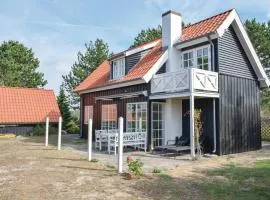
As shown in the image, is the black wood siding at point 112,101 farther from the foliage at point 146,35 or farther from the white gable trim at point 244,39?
the foliage at point 146,35

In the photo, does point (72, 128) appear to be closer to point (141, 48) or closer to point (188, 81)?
point (141, 48)

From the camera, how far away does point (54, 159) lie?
12305 millimetres

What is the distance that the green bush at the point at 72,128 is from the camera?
30.5 metres

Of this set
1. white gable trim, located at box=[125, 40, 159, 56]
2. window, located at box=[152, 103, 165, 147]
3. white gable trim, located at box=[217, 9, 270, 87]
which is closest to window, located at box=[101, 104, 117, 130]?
white gable trim, located at box=[125, 40, 159, 56]

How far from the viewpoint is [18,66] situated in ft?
132

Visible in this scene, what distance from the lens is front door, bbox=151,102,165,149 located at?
16.0 m

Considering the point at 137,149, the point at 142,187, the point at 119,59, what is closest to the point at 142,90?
the point at 137,149

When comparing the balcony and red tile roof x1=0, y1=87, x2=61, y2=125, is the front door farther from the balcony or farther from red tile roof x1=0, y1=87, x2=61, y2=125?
red tile roof x1=0, y1=87, x2=61, y2=125

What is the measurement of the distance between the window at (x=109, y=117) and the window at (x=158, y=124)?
3.62 m

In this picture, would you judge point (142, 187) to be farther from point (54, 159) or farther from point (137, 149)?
point (137, 149)

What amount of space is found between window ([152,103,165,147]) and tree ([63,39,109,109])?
22.8 meters

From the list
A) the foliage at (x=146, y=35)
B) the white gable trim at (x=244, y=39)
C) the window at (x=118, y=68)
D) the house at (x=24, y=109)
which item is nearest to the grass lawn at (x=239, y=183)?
the white gable trim at (x=244, y=39)

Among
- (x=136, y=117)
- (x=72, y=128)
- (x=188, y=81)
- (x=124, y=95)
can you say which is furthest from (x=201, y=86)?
(x=72, y=128)

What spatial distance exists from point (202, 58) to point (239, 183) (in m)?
8.05
